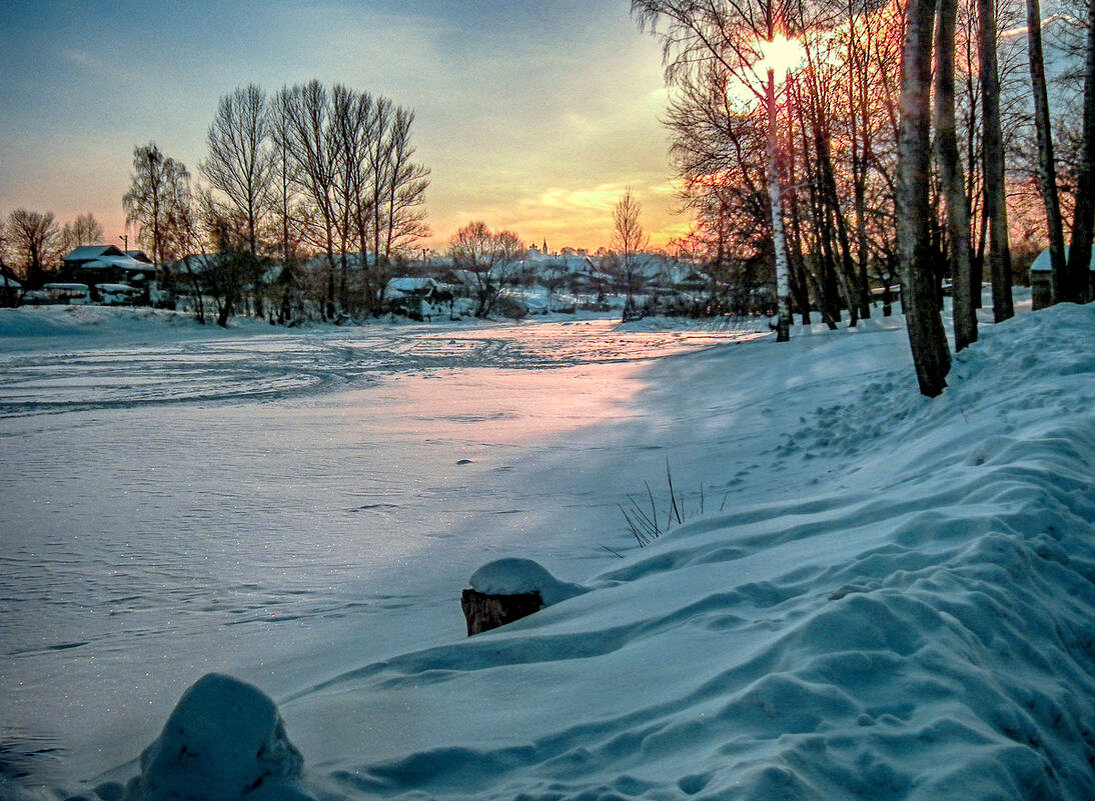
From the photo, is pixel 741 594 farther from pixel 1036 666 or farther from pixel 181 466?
pixel 181 466

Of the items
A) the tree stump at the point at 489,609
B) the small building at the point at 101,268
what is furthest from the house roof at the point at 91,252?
the tree stump at the point at 489,609

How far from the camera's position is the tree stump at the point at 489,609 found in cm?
281

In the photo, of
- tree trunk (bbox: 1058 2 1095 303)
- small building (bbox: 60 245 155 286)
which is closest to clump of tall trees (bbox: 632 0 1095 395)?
tree trunk (bbox: 1058 2 1095 303)

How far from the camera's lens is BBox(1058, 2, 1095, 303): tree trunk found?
29.7 ft

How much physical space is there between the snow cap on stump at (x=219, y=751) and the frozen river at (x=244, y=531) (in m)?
0.76

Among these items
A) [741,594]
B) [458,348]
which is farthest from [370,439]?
[458,348]

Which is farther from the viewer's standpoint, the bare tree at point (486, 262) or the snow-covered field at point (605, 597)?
the bare tree at point (486, 262)

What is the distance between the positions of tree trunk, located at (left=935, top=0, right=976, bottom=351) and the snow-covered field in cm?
54

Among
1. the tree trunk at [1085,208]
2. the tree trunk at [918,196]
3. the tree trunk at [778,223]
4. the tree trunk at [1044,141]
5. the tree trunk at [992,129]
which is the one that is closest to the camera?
the tree trunk at [918,196]

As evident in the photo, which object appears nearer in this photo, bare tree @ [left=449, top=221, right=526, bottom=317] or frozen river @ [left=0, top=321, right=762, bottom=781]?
frozen river @ [left=0, top=321, right=762, bottom=781]

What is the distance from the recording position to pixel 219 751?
62.4 inches

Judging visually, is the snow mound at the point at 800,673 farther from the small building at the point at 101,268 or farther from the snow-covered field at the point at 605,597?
the small building at the point at 101,268

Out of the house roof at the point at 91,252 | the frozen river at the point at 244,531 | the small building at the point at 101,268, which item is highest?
the house roof at the point at 91,252

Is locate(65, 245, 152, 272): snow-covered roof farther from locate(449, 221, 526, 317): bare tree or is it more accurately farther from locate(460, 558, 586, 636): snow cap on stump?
locate(460, 558, 586, 636): snow cap on stump
